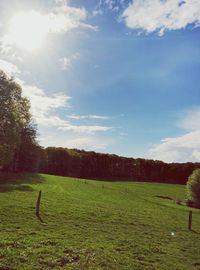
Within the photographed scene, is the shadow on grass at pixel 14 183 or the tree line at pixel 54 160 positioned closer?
the shadow on grass at pixel 14 183

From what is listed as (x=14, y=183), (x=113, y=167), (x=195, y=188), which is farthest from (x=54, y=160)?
(x=14, y=183)

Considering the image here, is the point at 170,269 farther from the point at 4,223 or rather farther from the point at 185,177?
the point at 185,177

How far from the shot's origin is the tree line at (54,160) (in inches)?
2229

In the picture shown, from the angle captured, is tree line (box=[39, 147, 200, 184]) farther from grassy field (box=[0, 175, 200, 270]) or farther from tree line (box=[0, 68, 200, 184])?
grassy field (box=[0, 175, 200, 270])

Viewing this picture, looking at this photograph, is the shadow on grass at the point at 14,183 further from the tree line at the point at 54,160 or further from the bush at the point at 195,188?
the bush at the point at 195,188

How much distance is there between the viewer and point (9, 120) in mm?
56719

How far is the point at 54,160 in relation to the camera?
152 metres

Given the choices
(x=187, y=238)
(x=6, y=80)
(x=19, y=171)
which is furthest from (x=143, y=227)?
(x=19, y=171)

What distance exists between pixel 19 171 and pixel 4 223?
65447mm

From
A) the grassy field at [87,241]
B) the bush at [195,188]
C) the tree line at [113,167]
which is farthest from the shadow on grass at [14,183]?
the tree line at [113,167]

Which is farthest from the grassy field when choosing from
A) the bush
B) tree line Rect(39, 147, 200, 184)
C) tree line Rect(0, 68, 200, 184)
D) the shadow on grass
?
tree line Rect(39, 147, 200, 184)

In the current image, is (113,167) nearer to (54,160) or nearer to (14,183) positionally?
(54,160)

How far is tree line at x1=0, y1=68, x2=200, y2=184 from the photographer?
186 ft

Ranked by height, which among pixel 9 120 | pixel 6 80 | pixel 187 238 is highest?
pixel 6 80
